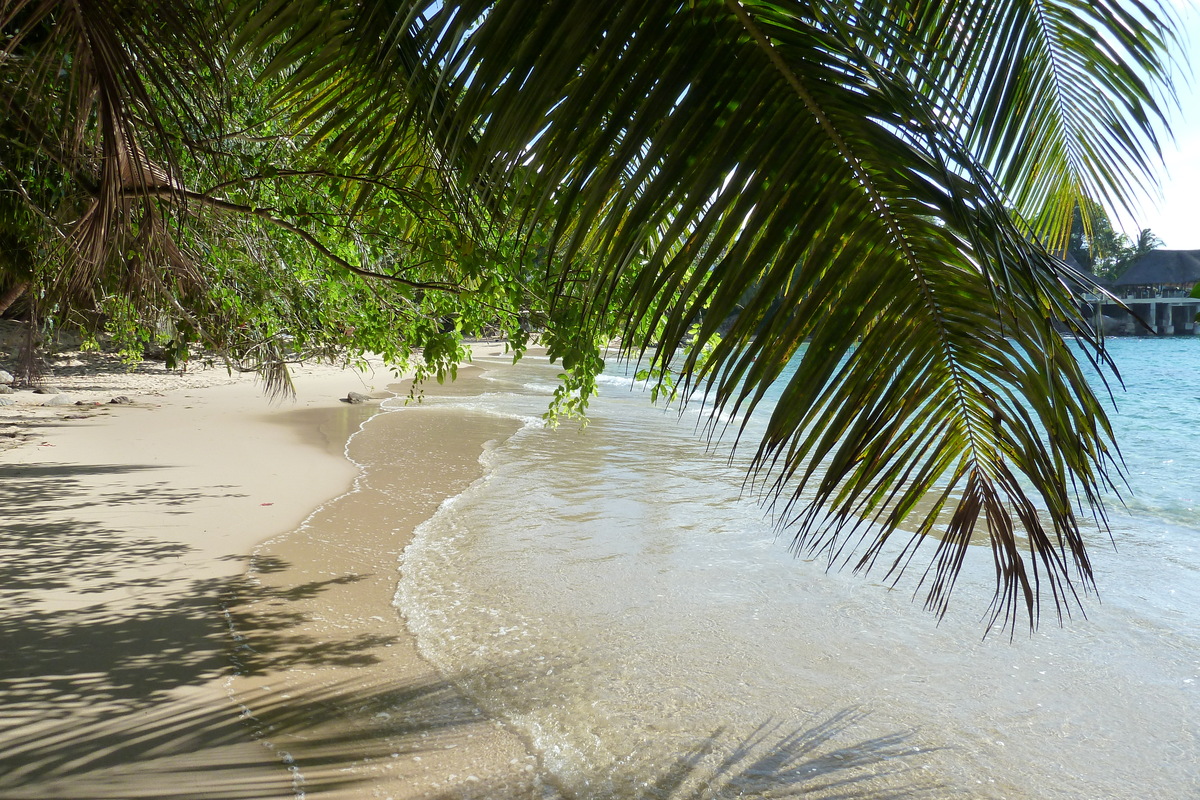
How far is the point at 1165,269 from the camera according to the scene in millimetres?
46438

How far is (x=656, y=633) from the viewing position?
20.0 ft

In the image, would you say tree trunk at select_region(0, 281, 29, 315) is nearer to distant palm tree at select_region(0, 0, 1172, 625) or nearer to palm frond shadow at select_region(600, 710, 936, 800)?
palm frond shadow at select_region(600, 710, 936, 800)

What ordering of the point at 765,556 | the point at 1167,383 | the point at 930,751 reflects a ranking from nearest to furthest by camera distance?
the point at 930,751 < the point at 765,556 < the point at 1167,383

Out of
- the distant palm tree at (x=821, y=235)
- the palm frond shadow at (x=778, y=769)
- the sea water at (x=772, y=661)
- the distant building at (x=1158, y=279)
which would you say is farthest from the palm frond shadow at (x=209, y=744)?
the distant building at (x=1158, y=279)

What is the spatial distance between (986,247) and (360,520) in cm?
819

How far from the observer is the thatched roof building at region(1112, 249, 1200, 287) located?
4562cm

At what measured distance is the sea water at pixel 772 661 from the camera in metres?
4.48

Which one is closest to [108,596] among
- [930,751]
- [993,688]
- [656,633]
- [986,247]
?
[656,633]

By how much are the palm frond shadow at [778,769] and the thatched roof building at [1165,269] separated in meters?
48.4

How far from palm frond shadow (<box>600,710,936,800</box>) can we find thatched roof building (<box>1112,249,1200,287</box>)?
4840 cm

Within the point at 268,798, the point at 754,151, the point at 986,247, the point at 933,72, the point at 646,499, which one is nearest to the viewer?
the point at 986,247

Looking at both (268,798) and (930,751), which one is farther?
(930,751)

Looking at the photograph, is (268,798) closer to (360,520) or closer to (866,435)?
(866,435)

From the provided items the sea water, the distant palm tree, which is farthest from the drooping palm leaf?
the sea water
